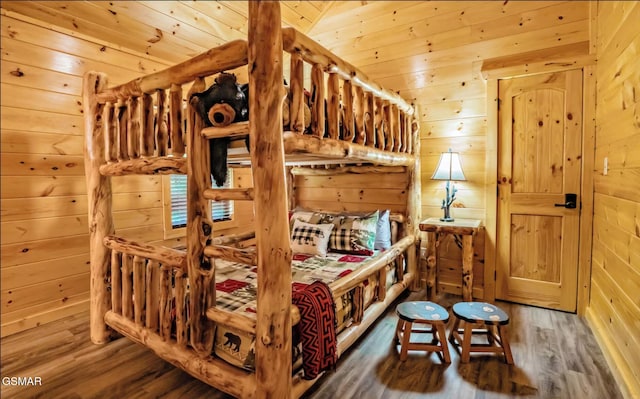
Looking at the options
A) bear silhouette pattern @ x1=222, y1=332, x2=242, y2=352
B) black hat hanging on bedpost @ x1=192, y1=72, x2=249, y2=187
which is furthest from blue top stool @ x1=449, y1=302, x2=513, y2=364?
black hat hanging on bedpost @ x1=192, y1=72, x2=249, y2=187

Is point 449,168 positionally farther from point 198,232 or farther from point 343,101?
point 198,232

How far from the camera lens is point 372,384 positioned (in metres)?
1.94

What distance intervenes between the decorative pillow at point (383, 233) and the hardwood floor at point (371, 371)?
2.77ft

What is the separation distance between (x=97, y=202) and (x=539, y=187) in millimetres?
3455

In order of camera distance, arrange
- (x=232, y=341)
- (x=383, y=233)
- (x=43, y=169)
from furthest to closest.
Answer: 1. (x=383, y=233)
2. (x=43, y=169)
3. (x=232, y=341)

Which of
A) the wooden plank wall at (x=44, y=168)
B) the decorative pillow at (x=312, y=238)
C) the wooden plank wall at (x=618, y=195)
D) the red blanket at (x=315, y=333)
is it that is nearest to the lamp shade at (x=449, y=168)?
the wooden plank wall at (x=618, y=195)

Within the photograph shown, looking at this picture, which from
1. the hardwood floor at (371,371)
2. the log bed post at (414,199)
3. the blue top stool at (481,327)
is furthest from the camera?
the log bed post at (414,199)

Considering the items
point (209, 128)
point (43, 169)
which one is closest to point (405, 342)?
point (209, 128)

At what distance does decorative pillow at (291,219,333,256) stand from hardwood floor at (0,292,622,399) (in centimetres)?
82

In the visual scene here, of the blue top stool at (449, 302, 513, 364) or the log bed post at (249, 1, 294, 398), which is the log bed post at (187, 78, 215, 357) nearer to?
the log bed post at (249, 1, 294, 398)

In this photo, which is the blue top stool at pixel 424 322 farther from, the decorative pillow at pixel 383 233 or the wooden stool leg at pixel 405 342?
the decorative pillow at pixel 383 233

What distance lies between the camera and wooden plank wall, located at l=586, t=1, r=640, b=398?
1.80 meters

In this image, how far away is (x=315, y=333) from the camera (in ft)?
5.55

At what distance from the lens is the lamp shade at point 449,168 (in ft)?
10.1
